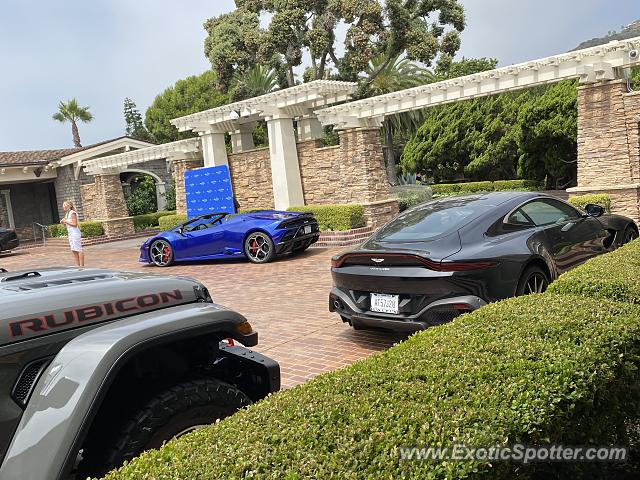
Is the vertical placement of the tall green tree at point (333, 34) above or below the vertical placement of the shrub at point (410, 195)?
above

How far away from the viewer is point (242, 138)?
19.2 metres

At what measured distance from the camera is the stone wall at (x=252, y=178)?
17.6 meters

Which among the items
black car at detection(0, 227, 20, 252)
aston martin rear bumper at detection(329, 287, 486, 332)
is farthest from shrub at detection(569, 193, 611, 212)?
black car at detection(0, 227, 20, 252)

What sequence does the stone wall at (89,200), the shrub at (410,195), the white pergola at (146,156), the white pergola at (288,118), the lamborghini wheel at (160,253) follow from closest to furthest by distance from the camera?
the lamborghini wheel at (160,253) → the white pergola at (288,118) → the shrub at (410,195) → the white pergola at (146,156) → the stone wall at (89,200)

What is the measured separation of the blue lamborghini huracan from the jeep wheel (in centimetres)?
893

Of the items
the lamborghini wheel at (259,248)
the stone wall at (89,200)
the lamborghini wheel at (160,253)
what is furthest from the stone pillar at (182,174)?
the lamborghini wheel at (259,248)

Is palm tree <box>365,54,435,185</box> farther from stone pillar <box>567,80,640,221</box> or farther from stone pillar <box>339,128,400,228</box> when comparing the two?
stone pillar <box>567,80,640,221</box>

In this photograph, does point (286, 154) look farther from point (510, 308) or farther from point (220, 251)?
point (510, 308)

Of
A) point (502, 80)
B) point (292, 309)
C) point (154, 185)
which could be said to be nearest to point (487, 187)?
point (502, 80)

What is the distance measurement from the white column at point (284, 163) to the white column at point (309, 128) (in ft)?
1.44

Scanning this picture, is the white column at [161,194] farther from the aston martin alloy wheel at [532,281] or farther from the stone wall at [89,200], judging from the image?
the aston martin alloy wheel at [532,281]

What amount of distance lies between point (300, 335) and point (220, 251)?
6543mm

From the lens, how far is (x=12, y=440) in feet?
6.89

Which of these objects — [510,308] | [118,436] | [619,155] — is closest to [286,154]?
[619,155]
